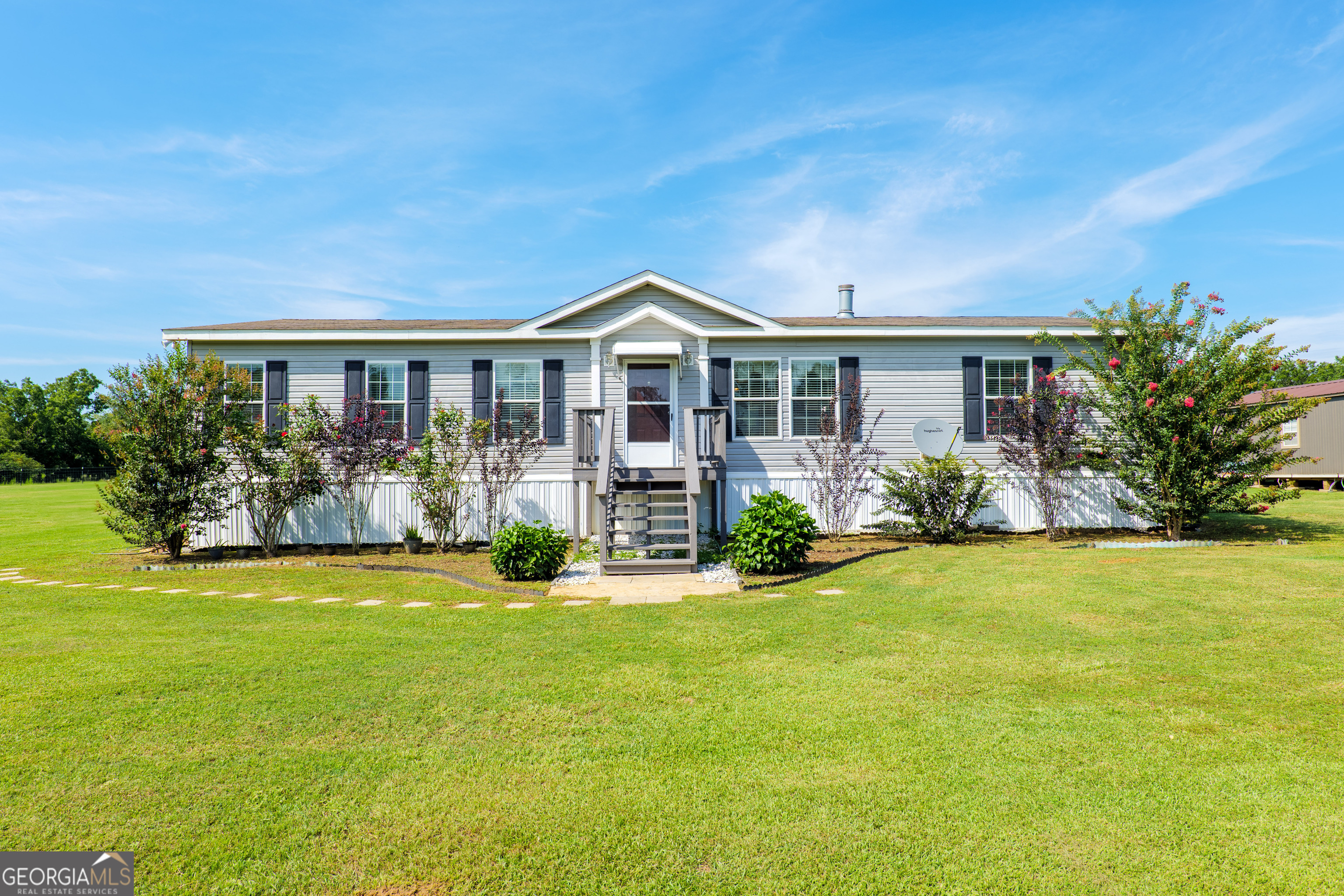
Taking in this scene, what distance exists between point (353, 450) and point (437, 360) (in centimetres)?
219

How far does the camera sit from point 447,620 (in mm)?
5891

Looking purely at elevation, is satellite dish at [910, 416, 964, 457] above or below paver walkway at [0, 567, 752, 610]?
above

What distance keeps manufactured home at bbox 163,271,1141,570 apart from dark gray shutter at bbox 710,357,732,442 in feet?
0.08

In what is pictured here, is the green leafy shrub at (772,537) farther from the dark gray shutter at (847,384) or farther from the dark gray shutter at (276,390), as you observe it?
the dark gray shutter at (276,390)

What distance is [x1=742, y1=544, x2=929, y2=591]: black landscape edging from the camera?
7160 millimetres

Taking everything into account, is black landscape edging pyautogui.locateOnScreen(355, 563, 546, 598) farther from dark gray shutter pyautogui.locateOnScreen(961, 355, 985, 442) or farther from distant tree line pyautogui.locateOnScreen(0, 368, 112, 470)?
distant tree line pyautogui.locateOnScreen(0, 368, 112, 470)

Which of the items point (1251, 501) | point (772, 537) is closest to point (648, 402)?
point (772, 537)

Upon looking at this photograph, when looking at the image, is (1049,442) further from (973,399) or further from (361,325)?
(361,325)

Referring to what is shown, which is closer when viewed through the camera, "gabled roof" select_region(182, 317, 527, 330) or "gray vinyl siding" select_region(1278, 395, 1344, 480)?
"gabled roof" select_region(182, 317, 527, 330)

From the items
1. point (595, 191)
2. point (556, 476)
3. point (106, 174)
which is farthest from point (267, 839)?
point (595, 191)

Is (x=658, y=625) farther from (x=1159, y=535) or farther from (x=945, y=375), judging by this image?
(x=1159, y=535)

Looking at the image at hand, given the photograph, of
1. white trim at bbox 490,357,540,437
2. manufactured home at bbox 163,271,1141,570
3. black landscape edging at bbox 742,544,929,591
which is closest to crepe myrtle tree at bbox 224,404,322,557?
manufactured home at bbox 163,271,1141,570

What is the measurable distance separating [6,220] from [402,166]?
272 inches

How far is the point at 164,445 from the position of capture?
939cm
